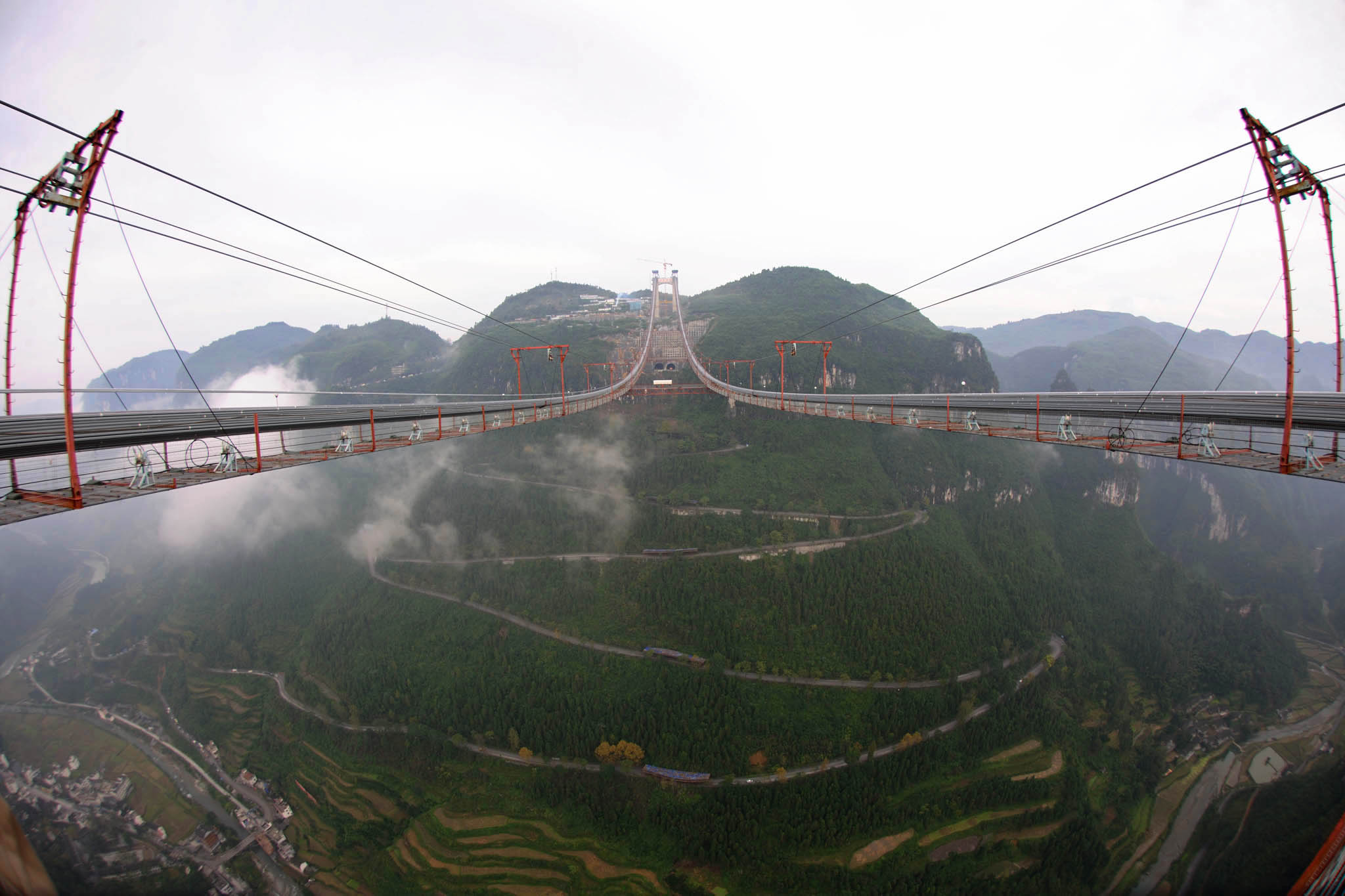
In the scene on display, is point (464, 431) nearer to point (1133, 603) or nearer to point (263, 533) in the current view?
point (263, 533)

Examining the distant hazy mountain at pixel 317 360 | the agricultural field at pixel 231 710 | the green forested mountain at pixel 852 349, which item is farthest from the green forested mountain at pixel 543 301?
the agricultural field at pixel 231 710

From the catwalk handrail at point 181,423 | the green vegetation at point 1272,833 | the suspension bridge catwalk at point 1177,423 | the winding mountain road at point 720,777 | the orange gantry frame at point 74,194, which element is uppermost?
the orange gantry frame at point 74,194

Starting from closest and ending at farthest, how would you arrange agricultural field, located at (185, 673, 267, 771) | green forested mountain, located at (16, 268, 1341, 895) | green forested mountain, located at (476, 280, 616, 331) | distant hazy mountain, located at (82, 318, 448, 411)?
1. green forested mountain, located at (16, 268, 1341, 895)
2. agricultural field, located at (185, 673, 267, 771)
3. distant hazy mountain, located at (82, 318, 448, 411)
4. green forested mountain, located at (476, 280, 616, 331)

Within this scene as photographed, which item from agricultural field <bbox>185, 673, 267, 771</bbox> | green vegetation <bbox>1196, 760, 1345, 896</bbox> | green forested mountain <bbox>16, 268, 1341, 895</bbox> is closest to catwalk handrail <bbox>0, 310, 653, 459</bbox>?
green forested mountain <bbox>16, 268, 1341, 895</bbox>

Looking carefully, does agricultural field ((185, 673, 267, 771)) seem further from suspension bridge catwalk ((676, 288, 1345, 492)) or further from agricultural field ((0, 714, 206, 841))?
suspension bridge catwalk ((676, 288, 1345, 492))

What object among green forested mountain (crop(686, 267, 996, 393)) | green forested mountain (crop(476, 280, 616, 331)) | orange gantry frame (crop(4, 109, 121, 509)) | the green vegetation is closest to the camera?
orange gantry frame (crop(4, 109, 121, 509))

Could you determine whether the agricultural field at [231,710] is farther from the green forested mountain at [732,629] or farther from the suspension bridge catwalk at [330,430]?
the suspension bridge catwalk at [330,430]

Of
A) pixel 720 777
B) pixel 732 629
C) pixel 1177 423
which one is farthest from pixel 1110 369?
pixel 720 777

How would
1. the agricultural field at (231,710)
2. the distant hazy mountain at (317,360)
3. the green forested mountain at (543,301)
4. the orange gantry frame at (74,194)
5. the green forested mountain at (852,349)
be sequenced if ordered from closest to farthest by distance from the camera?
the orange gantry frame at (74,194)
the agricultural field at (231,710)
the green forested mountain at (852,349)
the distant hazy mountain at (317,360)
the green forested mountain at (543,301)
